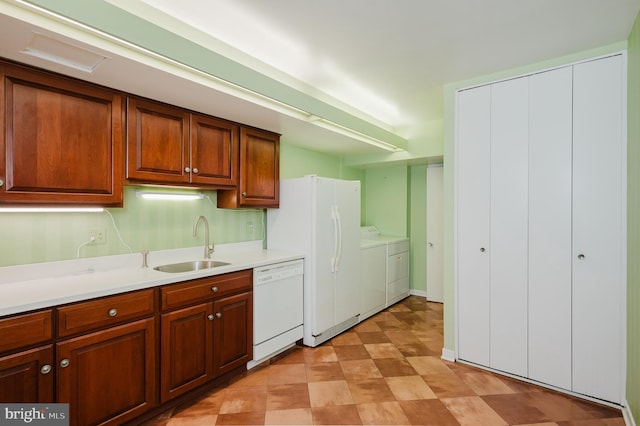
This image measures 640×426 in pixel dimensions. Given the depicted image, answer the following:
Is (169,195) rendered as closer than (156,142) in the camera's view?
No

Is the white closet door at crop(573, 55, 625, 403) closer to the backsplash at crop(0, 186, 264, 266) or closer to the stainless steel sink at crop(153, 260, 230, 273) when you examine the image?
the stainless steel sink at crop(153, 260, 230, 273)

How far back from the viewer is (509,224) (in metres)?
2.65

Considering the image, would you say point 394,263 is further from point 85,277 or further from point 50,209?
point 50,209

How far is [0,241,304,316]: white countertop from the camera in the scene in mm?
1645

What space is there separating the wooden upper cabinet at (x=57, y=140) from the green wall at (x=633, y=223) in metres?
3.24

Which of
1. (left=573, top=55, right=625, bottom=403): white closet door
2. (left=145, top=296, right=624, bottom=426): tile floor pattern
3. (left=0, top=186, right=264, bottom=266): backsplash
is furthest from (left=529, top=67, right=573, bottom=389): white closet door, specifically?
(left=0, top=186, right=264, bottom=266): backsplash

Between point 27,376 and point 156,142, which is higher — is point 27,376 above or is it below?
below

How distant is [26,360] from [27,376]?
0.08 meters

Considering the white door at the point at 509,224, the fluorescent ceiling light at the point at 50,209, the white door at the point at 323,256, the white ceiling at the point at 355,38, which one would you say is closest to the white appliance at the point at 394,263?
the white door at the point at 323,256

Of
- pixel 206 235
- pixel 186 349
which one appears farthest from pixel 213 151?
pixel 186 349

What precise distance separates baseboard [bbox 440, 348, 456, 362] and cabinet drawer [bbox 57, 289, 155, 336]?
7.99 feet

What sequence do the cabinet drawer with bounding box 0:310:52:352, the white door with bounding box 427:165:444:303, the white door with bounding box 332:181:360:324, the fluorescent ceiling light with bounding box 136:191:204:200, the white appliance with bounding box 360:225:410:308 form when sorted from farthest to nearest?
1. the white door with bounding box 427:165:444:303
2. the white appliance with bounding box 360:225:410:308
3. the white door with bounding box 332:181:360:324
4. the fluorescent ceiling light with bounding box 136:191:204:200
5. the cabinet drawer with bounding box 0:310:52:352

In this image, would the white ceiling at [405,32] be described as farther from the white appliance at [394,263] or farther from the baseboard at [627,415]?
the baseboard at [627,415]

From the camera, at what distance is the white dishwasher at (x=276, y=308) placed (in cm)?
277
